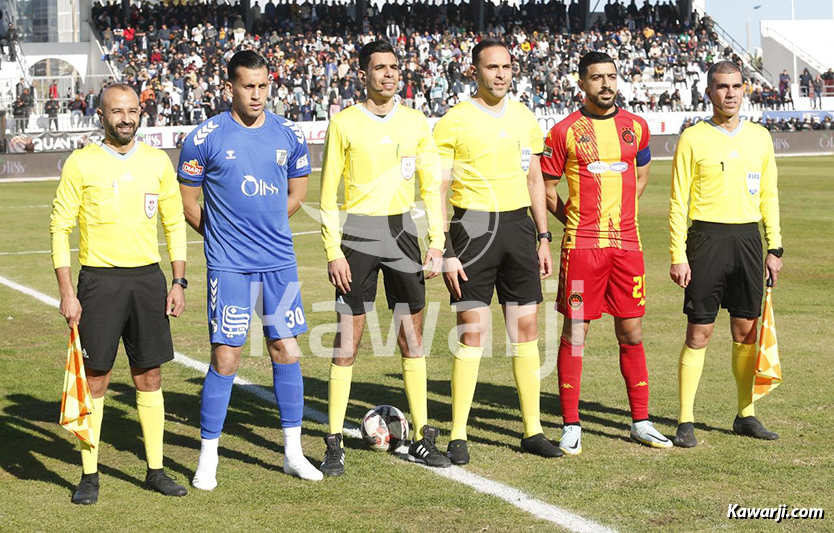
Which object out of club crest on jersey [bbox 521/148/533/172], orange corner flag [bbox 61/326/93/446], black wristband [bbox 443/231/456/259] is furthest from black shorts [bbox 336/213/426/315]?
orange corner flag [bbox 61/326/93/446]

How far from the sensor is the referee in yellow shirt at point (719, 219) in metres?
6.92

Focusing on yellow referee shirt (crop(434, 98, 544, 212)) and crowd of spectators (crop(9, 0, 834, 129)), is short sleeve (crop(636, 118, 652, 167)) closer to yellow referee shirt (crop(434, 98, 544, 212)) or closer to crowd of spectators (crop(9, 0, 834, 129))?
yellow referee shirt (crop(434, 98, 544, 212))

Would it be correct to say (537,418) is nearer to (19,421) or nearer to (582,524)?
(582,524)

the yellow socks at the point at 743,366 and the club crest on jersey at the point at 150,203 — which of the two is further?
the yellow socks at the point at 743,366

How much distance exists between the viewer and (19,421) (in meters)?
7.77

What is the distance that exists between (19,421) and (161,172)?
2.71 metres

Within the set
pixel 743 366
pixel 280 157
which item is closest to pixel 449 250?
pixel 280 157

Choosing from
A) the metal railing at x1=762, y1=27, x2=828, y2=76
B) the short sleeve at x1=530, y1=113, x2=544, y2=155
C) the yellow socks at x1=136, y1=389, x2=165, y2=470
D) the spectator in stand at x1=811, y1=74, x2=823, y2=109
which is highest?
the metal railing at x1=762, y1=27, x2=828, y2=76

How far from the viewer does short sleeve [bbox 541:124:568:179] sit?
23.0 feet

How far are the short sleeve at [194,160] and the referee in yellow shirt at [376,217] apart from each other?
2.50ft

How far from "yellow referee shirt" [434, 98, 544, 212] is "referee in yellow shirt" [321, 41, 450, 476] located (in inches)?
6.4

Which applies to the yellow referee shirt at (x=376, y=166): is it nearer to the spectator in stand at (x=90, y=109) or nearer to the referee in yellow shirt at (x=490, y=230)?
the referee in yellow shirt at (x=490, y=230)

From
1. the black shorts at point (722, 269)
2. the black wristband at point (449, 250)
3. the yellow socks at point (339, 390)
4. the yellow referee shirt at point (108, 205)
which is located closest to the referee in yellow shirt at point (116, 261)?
the yellow referee shirt at point (108, 205)

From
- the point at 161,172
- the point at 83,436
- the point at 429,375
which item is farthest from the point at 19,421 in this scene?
the point at 429,375
